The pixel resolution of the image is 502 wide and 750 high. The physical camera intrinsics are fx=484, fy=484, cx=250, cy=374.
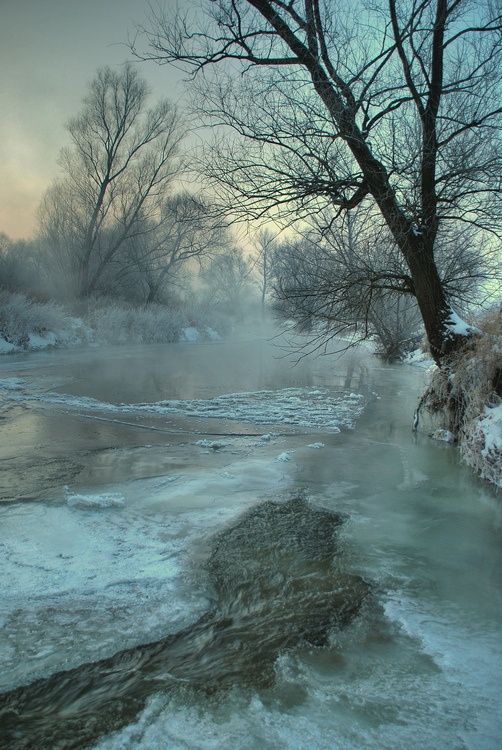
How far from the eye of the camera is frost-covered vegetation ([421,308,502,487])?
5191mm

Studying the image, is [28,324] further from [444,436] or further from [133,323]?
[444,436]

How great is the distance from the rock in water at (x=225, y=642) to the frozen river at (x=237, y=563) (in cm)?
3

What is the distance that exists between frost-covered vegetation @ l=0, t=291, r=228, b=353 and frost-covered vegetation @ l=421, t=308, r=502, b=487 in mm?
14874

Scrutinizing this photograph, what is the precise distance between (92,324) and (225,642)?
2113cm

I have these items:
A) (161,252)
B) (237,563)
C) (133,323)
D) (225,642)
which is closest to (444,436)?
(237,563)

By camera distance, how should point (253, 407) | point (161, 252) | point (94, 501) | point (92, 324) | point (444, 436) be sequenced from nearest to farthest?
point (94, 501), point (444, 436), point (253, 407), point (92, 324), point (161, 252)

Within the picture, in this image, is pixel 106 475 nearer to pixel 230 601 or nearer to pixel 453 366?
pixel 230 601

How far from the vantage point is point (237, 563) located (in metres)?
3.15

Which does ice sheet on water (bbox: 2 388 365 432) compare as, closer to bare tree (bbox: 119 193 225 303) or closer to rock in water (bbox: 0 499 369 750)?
rock in water (bbox: 0 499 369 750)

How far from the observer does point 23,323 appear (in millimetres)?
17766

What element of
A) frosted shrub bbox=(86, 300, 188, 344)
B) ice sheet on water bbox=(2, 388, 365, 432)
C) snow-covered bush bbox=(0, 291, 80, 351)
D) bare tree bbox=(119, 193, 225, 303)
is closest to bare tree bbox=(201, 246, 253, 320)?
bare tree bbox=(119, 193, 225, 303)

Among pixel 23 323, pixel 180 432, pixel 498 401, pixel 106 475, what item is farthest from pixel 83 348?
pixel 498 401

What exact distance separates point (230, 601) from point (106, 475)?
95.9 inches

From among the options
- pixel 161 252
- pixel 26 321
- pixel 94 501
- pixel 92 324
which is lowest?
pixel 94 501
